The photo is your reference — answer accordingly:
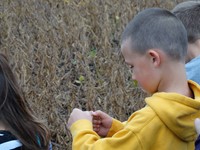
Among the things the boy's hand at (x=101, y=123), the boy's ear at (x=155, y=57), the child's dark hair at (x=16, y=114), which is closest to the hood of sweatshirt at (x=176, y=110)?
the boy's ear at (x=155, y=57)

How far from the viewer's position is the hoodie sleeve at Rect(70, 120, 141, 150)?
1966mm

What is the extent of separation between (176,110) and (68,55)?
12.0 ft

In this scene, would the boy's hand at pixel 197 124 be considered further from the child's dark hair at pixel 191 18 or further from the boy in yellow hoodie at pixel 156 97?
the child's dark hair at pixel 191 18

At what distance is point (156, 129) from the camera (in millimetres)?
1994

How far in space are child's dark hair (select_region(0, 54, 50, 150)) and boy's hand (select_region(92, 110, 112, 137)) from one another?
0.26 m

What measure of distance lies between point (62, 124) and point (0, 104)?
2.05m

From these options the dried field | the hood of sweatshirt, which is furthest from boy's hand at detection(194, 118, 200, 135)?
the dried field

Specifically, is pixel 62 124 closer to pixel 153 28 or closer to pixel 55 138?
pixel 55 138

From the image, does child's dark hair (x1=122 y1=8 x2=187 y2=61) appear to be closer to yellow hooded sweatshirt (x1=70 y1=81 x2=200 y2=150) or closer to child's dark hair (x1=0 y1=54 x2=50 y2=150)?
yellow hooded sweatshirt (x1=70 y1=81 x2=200 y2=150)

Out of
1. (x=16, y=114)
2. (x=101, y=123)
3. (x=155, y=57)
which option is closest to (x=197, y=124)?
(x=155, y=57)

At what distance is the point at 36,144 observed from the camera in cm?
240

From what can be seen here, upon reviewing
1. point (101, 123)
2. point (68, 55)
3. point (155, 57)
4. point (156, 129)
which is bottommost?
point (68, 55)

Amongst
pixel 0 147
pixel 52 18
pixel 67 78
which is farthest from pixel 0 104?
pixel 52 18

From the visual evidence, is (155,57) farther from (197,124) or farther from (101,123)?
(101,123)
